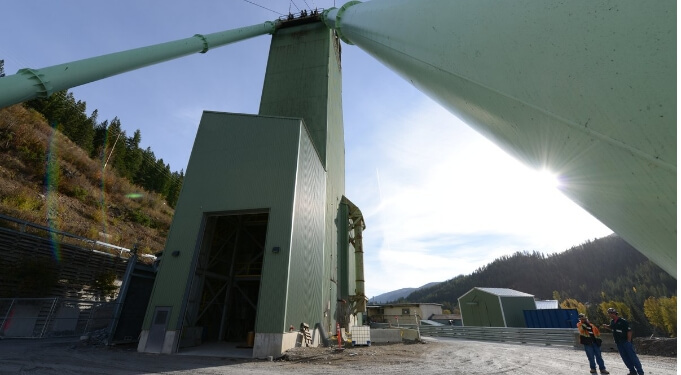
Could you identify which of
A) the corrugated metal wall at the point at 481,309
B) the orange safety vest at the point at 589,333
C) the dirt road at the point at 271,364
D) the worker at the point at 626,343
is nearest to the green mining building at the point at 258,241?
the dirt road at the point at 271,364

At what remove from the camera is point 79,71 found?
7.02 meters

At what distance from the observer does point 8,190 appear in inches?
992

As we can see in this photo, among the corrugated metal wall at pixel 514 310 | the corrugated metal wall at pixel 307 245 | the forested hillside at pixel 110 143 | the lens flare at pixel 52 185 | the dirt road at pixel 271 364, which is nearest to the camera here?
the dirt road at pixel 271 364

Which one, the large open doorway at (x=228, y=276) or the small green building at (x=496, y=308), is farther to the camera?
the small green building at (x=496, y=308)

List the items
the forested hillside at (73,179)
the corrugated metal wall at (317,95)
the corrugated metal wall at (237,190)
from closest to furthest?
the corrugated metal wall at (237,190), the corrugated metal wall at (317,95), the forested hillside at (73,179)

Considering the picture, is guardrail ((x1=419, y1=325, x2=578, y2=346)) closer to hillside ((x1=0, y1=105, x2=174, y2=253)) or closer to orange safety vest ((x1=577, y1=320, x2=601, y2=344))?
orange safety vest ((x1=577, y1=320, x2=601, y2=344))

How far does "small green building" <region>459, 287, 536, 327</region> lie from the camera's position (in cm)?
2962

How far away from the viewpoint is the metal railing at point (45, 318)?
15.0 metres

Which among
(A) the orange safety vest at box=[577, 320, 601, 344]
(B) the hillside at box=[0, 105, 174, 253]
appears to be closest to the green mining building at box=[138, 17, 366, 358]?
(A) the orange safety vest at box=[577, 320, 601, 344]

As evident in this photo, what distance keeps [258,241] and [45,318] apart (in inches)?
453

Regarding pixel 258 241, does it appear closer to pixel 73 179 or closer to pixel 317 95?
pixel 317 95

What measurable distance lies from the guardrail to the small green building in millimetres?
5649

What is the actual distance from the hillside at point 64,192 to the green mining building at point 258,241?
18106mm

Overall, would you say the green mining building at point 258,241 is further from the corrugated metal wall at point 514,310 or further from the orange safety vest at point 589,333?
the corrugated metal wall at point 514,310
